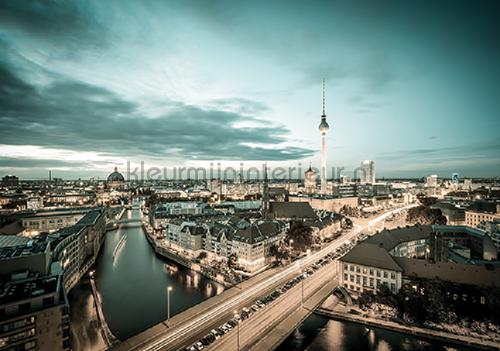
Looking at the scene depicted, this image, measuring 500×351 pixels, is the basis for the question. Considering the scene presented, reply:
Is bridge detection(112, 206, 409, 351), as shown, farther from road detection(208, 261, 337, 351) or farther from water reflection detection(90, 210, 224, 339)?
water reflection detection(90, 210, 224, 339)

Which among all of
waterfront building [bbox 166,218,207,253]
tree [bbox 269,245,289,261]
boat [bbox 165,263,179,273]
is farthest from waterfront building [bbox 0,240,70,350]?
tree [bbox 269,245,289,261]

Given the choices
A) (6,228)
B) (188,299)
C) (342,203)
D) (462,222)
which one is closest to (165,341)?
(188,299)

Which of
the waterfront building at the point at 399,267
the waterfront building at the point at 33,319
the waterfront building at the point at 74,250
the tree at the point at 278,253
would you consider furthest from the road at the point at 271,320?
the waterfront building at the point at 74,250

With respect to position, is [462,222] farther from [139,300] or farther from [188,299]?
[139,300]

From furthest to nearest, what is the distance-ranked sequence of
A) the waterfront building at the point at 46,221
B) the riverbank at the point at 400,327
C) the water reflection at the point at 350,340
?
1. the waterfront building at the point at 46,221
2. the water reflection at the point at 350,340
3. the riverbank at the point at 400,327

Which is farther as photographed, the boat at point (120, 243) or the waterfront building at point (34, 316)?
the boat at point (120, 243)

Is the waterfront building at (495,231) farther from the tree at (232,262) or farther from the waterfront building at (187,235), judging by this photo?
the waterfront building at (187,235)
